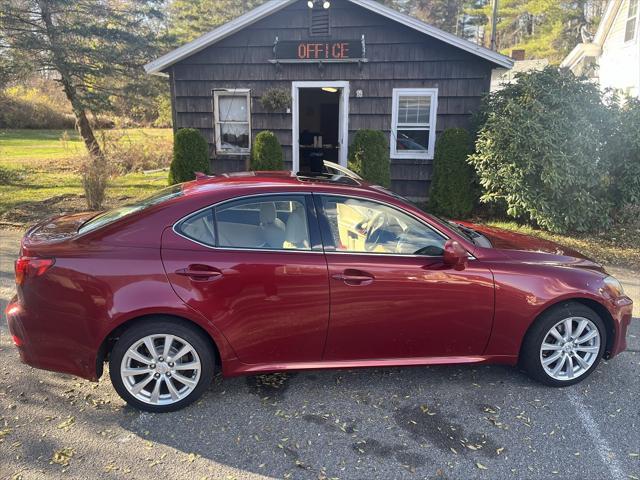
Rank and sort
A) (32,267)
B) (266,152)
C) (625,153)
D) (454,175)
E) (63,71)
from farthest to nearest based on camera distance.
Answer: (63,71)
(266,152)
(454,175)
(625,153)
(32,267)

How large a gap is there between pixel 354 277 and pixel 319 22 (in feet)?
26.1

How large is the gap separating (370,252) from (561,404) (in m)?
1.69

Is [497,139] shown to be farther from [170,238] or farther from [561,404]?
[170,238]

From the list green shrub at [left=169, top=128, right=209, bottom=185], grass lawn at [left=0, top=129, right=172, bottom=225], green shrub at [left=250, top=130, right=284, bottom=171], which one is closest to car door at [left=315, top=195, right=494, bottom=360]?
grass lawn at [left=0, top=129, right=172, bottom=225]

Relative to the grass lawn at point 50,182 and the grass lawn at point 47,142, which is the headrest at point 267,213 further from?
the grass lawn at point 47,142

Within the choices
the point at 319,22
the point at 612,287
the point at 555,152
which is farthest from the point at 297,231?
the point at 319,22

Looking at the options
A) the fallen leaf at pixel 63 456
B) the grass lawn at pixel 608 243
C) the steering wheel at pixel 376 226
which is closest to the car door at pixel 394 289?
the steering wheel at pixel 376 226

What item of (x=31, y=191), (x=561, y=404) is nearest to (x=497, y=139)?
(x=561, y=404)

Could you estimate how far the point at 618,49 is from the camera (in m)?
16.6

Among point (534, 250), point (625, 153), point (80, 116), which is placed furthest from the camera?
point (80, 116)

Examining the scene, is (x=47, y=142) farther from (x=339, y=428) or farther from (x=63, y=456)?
A: (x=339, y=428)

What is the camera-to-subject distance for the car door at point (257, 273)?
3061 millimetres

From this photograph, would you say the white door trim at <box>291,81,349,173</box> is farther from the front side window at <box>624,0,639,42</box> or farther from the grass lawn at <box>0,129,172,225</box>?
the front side window at <box>624,0,639,42</box>

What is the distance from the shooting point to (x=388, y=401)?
3342 mm
